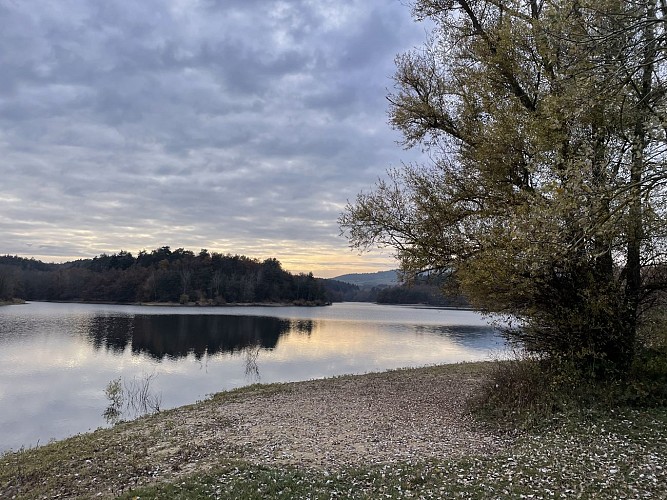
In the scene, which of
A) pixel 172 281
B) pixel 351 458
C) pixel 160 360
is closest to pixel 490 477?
pixel 351 458

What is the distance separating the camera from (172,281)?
104 m

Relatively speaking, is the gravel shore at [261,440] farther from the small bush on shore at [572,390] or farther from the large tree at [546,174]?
the large tree at [546,174]

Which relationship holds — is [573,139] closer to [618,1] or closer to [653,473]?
[618,1]

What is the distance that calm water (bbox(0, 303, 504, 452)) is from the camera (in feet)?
51.2

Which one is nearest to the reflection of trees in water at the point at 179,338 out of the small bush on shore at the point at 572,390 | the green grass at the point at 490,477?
the small bush on shore at the point at 572,390

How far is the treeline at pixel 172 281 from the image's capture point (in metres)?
104

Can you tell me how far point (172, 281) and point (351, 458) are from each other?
103364 mm

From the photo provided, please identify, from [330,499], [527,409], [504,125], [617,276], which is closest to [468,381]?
[527,409]

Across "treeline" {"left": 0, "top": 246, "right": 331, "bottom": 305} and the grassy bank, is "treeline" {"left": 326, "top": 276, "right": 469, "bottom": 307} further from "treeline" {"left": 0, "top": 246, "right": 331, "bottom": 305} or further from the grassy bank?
"treeline" {"left": 0, "top": 246, "right": 331, "bottom": 305}

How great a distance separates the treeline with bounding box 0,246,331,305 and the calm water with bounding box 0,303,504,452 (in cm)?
5934

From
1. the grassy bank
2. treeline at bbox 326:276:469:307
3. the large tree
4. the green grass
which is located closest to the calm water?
treeline at bbox 326:276:469:307

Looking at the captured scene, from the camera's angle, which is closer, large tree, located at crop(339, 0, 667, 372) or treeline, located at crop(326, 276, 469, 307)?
large tree, located at crop(339, 0, 667, 372)

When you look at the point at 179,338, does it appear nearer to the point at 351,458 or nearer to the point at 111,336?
the point at 111,336

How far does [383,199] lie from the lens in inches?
525
